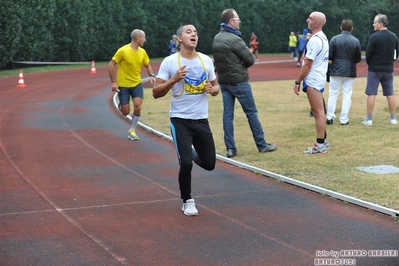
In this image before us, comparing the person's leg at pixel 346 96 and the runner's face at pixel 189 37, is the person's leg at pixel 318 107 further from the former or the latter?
the runner's face at pixel 189 37

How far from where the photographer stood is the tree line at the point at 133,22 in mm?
34438

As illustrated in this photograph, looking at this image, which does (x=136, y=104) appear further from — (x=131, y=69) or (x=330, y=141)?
(x=330, y=141)

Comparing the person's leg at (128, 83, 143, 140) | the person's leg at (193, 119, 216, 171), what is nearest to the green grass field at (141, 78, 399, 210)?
the person's leg at (128, 83, 143, 140)

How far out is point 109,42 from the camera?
41844 millimetres

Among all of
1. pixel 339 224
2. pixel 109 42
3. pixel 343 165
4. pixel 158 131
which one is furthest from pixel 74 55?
pixel 339 224

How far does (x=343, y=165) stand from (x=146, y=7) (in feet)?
116

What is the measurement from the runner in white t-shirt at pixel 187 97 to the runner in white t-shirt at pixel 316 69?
3320 mm

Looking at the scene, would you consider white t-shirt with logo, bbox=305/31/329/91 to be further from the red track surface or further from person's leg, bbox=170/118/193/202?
person's leg, bbox=170/118/193/202

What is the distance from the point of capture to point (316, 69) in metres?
10.9

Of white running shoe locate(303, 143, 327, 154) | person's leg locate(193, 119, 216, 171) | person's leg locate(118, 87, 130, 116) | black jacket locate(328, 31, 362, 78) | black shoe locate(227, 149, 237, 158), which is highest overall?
black jacket locate(328, 31, 362, 78)

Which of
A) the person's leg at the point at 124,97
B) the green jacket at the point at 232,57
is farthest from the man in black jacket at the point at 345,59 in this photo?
the person's leg at the point at 124,97

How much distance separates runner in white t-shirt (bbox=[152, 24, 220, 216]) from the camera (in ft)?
25.1

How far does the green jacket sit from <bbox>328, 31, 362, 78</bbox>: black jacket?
123 inches

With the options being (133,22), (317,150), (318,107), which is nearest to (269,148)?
(317,150)
